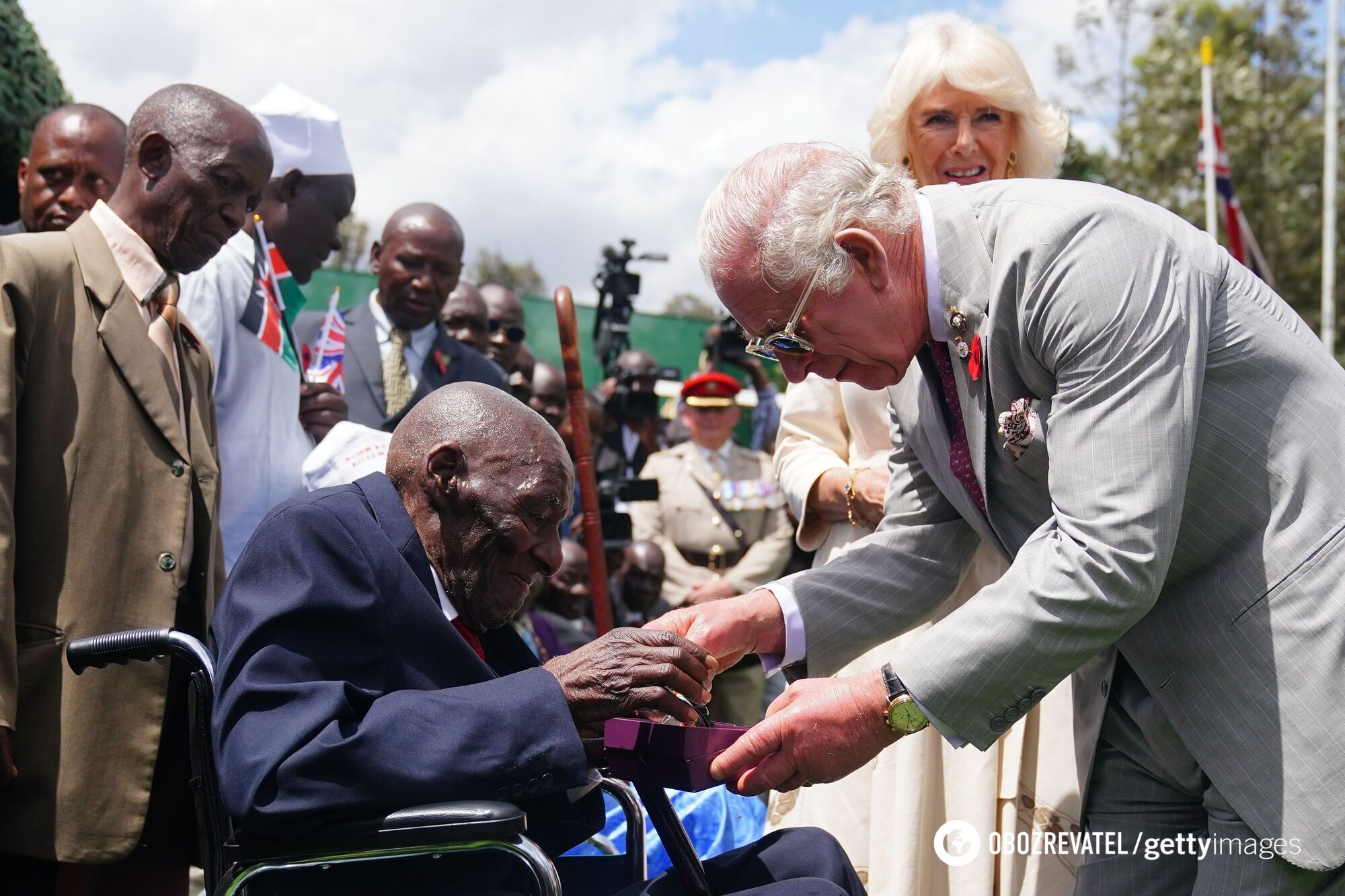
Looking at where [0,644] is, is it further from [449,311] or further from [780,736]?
[449,311]

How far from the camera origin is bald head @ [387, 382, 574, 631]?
96.5 inches

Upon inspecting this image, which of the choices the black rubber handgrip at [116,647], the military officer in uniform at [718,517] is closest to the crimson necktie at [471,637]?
the black rubber handgrip at [116,647]

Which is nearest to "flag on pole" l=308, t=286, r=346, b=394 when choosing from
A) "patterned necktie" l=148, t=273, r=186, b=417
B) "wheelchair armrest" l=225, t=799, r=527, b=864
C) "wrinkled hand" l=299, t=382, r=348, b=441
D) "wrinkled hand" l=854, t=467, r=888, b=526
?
"wrinkled hand" l=299, t=382, r=348, b=441

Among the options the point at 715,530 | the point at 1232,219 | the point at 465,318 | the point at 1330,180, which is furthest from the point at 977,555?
the point at 1330,180

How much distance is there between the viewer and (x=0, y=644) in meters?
2.57

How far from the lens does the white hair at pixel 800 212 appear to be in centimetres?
219

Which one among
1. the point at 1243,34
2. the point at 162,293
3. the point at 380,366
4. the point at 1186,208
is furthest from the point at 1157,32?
the point at 162,293

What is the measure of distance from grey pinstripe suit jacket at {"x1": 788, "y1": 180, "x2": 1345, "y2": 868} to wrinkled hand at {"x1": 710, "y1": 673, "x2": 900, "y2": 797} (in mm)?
96

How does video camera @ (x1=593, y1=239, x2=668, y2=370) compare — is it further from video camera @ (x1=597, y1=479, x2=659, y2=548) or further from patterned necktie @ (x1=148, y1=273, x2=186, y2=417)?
patterned necktie @ (x1=148, y1=273, x2=186, y2=417)

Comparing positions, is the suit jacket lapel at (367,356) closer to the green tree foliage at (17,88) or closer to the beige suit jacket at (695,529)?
the green tree foliage at (17,88)

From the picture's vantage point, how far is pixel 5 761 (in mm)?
2537

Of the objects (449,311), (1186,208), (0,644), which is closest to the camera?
(0,644)

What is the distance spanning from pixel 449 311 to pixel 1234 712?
15.4 feet

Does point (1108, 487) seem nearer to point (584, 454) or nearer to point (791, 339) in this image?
point (791, 339)
